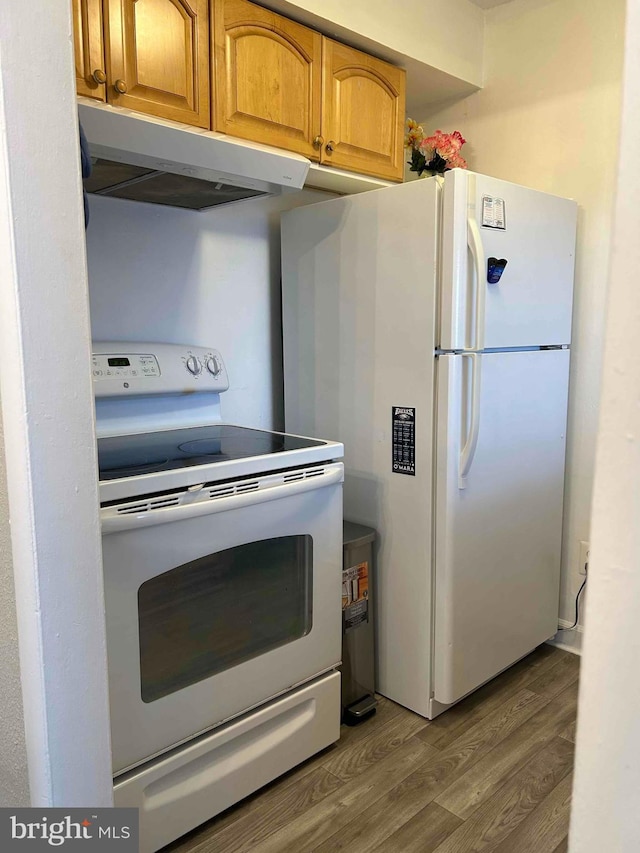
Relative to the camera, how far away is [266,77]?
183 cm

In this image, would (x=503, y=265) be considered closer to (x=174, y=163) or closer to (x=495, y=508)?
(x=495, y=508)

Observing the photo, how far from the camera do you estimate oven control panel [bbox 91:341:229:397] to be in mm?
1852

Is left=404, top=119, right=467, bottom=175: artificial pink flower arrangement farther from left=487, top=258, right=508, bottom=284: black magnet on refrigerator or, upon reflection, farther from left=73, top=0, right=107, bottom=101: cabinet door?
left=73, top=0, right=107, bottom=101: cabinet door

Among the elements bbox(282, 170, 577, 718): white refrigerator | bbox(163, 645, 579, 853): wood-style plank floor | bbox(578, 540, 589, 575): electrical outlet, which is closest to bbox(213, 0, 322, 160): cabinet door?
bbox(282, 170, 577, 718): white refrigerator

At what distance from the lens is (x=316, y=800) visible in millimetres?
1733

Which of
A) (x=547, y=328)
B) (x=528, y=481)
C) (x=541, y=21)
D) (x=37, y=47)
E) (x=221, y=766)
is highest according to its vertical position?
(x=541, y=21)

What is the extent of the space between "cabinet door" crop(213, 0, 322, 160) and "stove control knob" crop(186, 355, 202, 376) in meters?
0.67

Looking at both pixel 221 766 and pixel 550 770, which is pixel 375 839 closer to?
pixel 221 766

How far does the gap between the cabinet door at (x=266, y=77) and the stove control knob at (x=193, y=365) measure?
67 centimetres

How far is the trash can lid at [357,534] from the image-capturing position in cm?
204

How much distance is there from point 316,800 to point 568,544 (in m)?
1.34

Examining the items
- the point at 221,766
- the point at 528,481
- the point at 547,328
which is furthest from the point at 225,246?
the point at 221,766

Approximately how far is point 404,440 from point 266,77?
3.66 ft

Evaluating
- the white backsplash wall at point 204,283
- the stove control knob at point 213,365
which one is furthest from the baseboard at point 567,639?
the stove control knob at point 213,365
